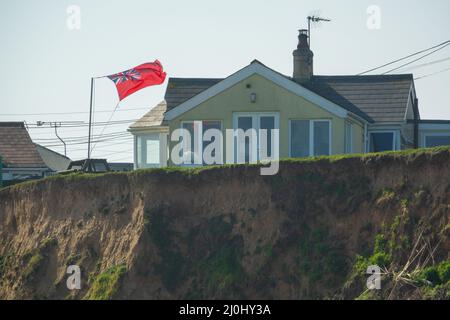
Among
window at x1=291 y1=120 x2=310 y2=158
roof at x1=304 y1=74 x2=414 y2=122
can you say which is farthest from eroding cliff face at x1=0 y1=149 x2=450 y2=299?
roof at x1=304 y1=74 x2=414 y2=122

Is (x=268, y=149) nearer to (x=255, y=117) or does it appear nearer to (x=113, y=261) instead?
(x=255, y=117)

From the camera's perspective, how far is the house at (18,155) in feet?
229

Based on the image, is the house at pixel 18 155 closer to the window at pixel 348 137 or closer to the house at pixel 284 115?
the house at pixel 284 115

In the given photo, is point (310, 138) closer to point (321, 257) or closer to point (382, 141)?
point (382, 141)

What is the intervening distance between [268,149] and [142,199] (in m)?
5.52

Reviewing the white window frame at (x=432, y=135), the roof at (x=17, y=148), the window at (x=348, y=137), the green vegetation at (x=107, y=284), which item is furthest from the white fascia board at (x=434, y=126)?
the roof at (x=17, y=148)

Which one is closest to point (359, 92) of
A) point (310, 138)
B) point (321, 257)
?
point (310, 138)

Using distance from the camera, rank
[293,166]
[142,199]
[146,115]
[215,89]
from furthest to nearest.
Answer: [146,115] → [215,89] → [142,199] → [293,166]

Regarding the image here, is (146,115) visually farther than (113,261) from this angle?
A: Yes

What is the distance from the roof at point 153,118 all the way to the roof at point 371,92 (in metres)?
6.09

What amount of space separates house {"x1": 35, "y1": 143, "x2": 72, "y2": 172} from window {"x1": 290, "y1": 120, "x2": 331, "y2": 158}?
1593 inches

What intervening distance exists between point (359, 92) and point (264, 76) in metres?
5.10

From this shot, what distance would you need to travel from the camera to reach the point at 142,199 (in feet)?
155
